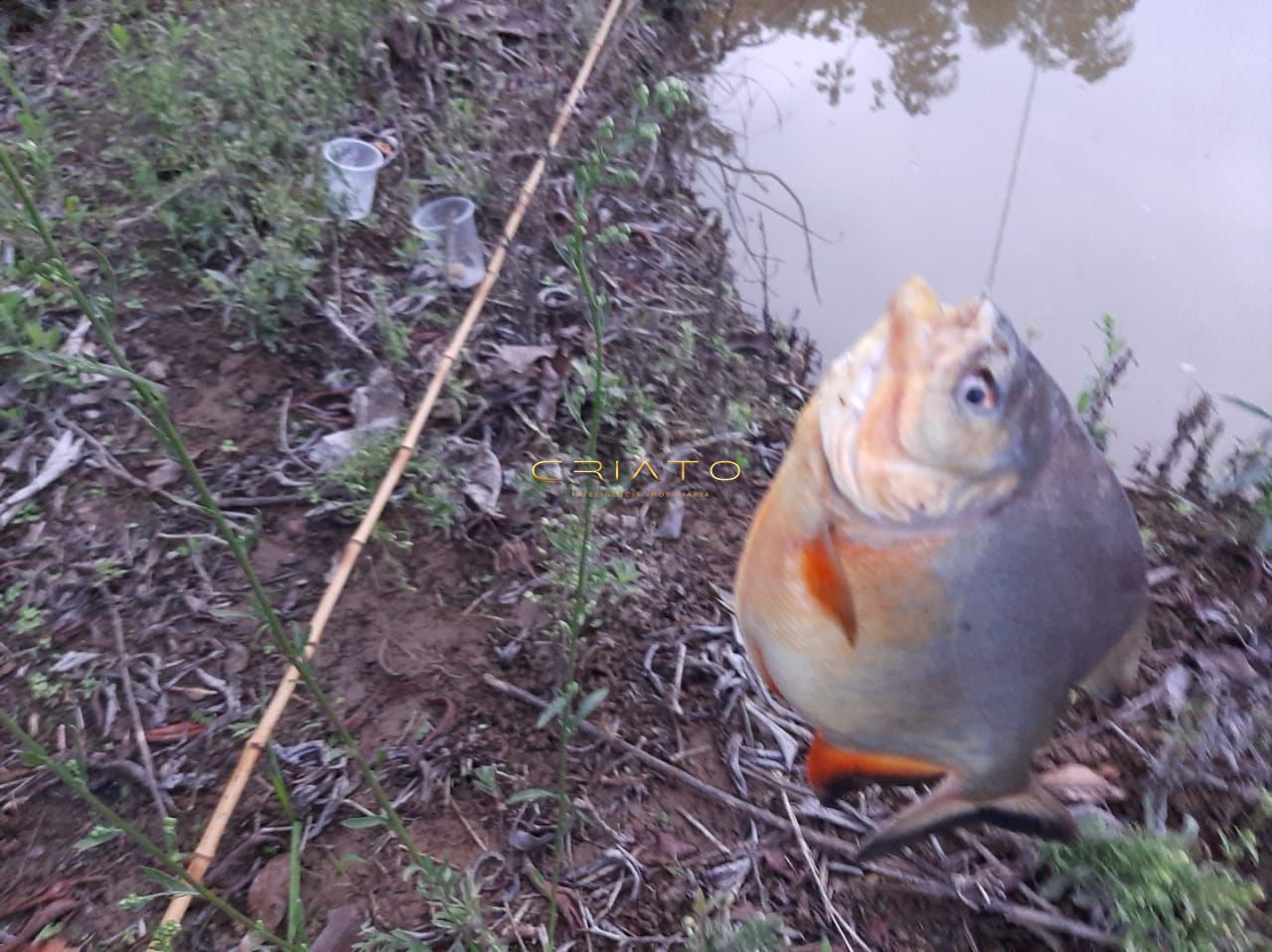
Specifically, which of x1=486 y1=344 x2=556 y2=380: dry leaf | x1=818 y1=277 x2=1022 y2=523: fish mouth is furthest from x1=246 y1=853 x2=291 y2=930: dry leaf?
x1=486 y1=344 x2=556 y2=380: dry leaf

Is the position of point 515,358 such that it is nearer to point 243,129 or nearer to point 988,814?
point 243,129

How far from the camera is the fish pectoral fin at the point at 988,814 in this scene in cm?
114

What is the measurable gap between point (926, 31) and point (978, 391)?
4072mm

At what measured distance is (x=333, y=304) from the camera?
2.68m

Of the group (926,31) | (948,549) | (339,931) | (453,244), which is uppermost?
(926,31)

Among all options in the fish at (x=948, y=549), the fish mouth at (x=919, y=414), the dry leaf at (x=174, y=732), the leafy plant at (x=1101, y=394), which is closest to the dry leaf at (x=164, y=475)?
the dry leaf at (x=174, y=732)

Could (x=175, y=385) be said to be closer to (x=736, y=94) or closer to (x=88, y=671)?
(x=88, y=671)

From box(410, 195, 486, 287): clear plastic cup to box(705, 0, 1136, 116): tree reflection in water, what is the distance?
1.90 metres

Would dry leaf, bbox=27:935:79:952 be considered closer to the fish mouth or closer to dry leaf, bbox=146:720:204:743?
dry leaf, bbox=146:720:204:743

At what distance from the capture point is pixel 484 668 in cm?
204

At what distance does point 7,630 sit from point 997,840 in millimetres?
2074

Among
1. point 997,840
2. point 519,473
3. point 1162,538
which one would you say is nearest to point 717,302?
point 519,473

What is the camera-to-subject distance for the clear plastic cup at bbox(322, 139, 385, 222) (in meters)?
2.88

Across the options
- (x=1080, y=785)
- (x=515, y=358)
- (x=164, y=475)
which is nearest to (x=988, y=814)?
(x=1080, y=785)
